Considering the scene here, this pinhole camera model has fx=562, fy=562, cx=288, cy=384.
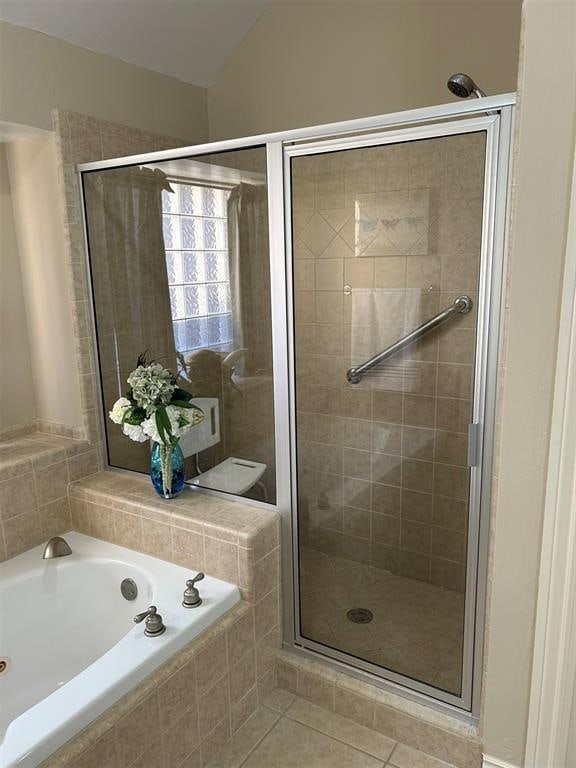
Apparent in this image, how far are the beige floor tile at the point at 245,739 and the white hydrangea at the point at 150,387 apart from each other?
3.80 feet

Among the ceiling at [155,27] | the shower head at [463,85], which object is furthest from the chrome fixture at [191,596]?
the ceiling at [155,27]

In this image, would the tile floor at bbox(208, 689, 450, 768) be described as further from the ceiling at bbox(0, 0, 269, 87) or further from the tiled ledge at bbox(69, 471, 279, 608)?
the ceiling at bbox(0, 0, 269, 87)

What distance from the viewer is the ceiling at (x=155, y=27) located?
203 cm

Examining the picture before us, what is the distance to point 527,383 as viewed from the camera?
136 cm

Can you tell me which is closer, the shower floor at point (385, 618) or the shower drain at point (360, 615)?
the shower floor at point (385, 618)

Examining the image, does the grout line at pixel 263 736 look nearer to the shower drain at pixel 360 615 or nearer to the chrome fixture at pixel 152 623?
the shower drain at pixel 360 615

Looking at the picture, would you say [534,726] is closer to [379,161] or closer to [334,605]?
[334,605]

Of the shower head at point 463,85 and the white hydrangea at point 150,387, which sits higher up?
the shower head at point 463,85

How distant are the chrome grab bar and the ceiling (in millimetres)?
1643

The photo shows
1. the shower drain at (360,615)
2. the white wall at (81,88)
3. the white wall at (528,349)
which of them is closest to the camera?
the white wall at (528,349)

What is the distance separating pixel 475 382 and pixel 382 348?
21.3 inches

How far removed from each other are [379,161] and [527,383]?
0.86 meters

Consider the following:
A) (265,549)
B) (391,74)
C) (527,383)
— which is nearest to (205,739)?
(265,549)

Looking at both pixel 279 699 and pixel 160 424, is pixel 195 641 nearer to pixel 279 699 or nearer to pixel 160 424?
pixel 279 699
